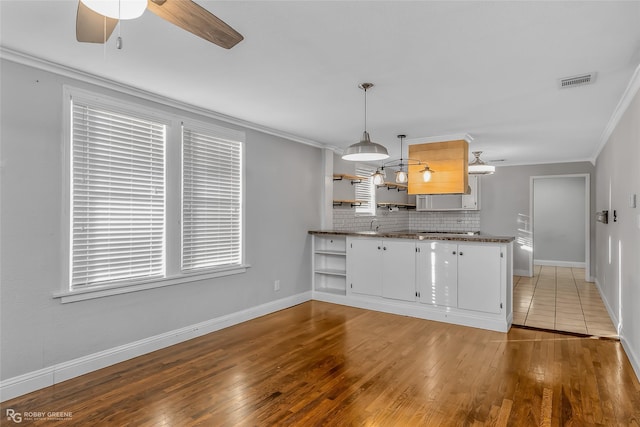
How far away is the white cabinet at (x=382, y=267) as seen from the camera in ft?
15.7

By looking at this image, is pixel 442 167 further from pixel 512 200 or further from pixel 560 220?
pixel 560 220

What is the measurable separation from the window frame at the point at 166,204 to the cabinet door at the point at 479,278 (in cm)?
269

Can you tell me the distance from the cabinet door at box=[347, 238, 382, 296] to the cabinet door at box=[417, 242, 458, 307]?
590 millimetres

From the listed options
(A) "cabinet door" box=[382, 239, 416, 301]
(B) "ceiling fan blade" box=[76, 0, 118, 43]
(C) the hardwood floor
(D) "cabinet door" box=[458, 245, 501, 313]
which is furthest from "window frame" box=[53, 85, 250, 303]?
(D) "cabinet door" box=[458, 245, 501, 313]

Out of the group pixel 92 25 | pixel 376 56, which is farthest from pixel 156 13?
pixel 376 56

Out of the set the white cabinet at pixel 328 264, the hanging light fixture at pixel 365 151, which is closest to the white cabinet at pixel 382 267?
the white cabinet at pixel 328 264

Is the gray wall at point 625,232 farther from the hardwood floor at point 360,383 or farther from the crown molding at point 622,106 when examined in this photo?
the hardwood floor at point 360,383

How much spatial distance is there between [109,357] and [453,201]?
736cm

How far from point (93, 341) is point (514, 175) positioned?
26.4 feet

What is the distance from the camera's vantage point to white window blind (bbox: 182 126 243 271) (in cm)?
388

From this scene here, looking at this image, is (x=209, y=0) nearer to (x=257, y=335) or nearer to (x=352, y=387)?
(x=352, y=387)

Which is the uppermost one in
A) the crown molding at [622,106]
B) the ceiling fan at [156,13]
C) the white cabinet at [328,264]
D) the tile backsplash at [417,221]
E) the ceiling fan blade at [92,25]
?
the crown molding at [622,106]

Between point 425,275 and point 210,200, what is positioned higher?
point 210,200

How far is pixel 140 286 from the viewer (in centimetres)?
341
